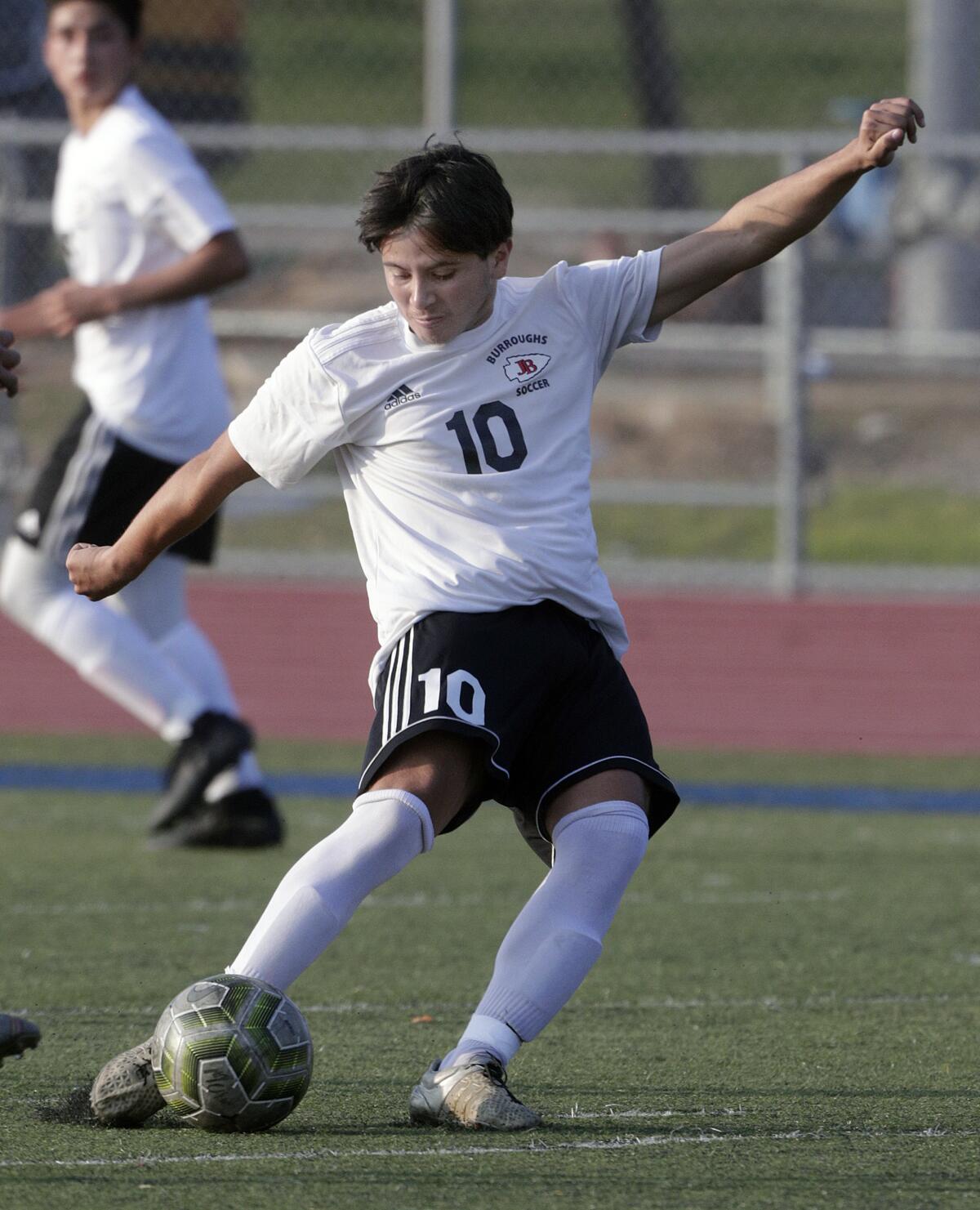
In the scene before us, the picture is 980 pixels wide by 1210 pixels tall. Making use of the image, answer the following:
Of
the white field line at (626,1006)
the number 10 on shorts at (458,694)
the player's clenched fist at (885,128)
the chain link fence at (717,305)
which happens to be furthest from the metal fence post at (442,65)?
the number 10 on shorts at (458,694)

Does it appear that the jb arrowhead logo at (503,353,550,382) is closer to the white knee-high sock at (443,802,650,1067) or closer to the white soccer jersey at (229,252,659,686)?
the white soccer jersey at (229,252,659,686)

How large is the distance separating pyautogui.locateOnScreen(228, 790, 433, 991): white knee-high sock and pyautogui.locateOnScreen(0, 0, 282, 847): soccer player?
3.14m

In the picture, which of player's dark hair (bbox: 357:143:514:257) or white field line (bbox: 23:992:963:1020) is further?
white field line (bbox: 23:992:963:1020)

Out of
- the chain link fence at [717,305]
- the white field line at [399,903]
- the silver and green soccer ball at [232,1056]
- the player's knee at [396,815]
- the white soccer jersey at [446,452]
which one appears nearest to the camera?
the silver and green soccer ball at [232,1056]

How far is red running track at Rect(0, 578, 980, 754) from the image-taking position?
32.7 ft

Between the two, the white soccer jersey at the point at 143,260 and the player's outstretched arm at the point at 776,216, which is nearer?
the player's outstretched arm at the point at 776,216

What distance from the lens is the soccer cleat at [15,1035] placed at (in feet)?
11.8

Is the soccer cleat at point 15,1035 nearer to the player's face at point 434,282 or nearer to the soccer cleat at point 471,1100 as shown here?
the soccer cleat at point 471,1100

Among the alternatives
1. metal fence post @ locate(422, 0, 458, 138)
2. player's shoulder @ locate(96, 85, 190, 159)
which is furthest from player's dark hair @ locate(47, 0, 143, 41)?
metal fence post @ locate(422, 0, 458, 138)

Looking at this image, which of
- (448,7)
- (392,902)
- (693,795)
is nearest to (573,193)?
(448,7)

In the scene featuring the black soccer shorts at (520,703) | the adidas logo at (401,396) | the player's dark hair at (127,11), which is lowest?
the black soccer shorts at (520,703)

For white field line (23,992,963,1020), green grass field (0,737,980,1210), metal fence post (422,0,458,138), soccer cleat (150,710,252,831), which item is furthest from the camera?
metal fence post (422,0,458,138)

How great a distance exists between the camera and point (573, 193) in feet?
59.8

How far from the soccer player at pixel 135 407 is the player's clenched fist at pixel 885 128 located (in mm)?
3398
